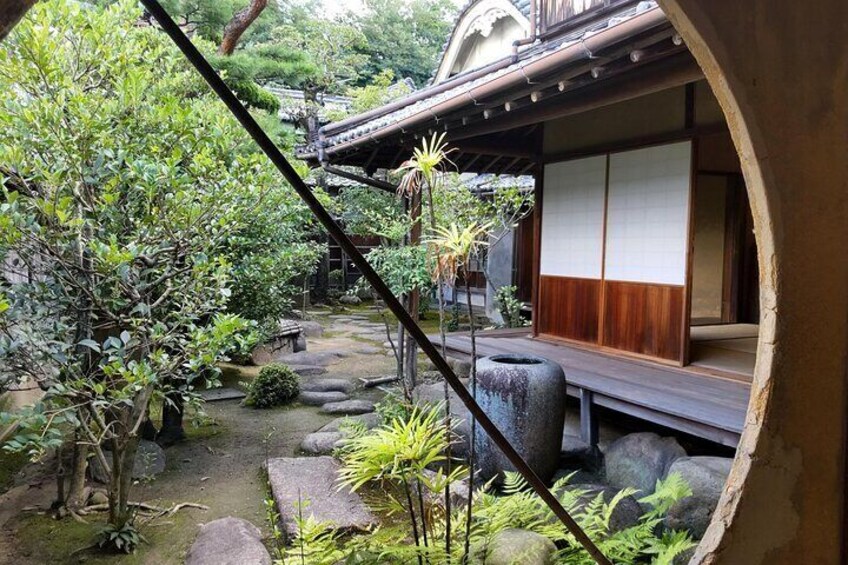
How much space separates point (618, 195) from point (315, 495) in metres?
4.16

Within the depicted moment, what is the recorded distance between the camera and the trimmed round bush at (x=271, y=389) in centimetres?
627

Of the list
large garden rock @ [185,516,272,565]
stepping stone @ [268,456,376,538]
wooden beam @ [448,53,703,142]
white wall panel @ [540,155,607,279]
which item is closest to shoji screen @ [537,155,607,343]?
white wall panel @ [540,155,607,279]

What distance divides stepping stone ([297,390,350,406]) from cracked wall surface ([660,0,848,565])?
18.2 ft

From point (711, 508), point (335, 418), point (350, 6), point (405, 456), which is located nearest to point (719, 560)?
point (405, 456)

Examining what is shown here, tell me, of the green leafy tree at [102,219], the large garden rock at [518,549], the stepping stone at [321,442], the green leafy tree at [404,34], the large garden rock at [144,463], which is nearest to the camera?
the large garden rock at [518,549]

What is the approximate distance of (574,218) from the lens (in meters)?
6.33

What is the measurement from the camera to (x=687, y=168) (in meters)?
5.00

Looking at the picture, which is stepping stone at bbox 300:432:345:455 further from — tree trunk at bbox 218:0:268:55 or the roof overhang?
tree trunk at bbox 218:0:268:55

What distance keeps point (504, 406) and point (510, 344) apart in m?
A: 2.40

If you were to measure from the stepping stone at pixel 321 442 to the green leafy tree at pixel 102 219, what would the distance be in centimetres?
168

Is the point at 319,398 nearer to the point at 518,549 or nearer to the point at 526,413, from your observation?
the point at 526,413

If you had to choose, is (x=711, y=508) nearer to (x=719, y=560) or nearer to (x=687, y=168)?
(x=719, y=560)

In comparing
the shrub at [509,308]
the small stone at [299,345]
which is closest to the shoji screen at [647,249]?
the shrub at [509,308]

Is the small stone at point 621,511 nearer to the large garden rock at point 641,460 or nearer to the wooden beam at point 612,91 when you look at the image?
the large garden rock at point 641,460
